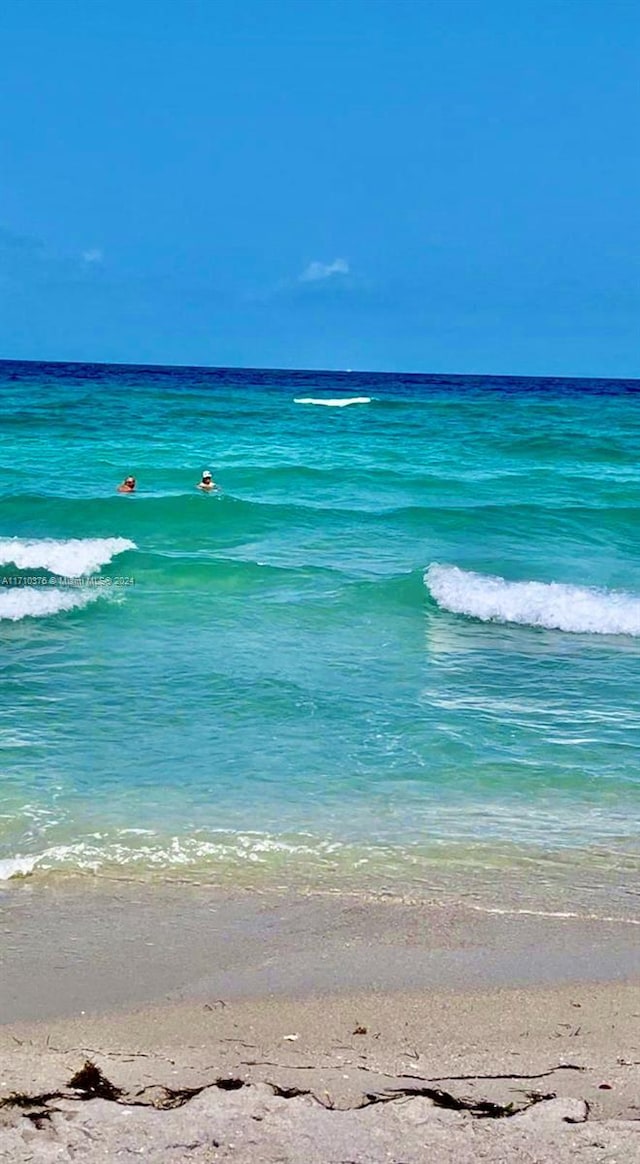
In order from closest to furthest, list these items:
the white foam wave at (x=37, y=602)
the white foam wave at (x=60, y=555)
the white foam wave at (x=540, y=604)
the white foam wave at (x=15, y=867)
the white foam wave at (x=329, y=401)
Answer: the white foam wave at (x=15, y=867) < the white foam wave at (x=37, y=602) < the white foam wave at (x=540, y=604) < the white foam wave at (x=60, y=555) < the white foam wave at (x=329, y=401)

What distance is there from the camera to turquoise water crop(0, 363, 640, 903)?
5523 mm

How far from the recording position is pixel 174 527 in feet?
52.7

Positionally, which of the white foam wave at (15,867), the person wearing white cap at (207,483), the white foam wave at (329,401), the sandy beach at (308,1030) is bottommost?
the sandy beach at (308,1030)

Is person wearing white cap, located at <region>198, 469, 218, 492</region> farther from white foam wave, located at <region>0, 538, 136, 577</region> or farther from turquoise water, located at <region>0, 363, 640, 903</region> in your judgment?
white foam wave, located at <region>0, 538, 136, 577</region>

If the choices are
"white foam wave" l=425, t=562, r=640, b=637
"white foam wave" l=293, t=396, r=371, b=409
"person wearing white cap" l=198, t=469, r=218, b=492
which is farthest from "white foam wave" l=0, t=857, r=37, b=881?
"white foam wave" l=293, t=396, r=371, b=409

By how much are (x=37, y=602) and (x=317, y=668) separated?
136 inches

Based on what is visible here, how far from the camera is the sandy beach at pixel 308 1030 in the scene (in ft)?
10.2

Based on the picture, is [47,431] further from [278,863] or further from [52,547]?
[278,863]

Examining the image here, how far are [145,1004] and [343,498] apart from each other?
49.2 ft

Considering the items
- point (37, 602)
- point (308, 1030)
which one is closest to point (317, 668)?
point (37, 602)

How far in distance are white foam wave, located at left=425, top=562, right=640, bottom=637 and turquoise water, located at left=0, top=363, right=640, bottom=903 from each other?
0.13 feet

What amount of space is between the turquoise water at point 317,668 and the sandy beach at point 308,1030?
1.73 feet

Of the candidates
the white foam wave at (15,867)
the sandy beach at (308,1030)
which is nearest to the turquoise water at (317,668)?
the white foam wave at (15,867)

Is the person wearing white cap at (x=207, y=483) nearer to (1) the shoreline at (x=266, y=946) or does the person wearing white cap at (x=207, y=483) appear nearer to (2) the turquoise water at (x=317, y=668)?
(2) the turquoise water at (x=317, y=668)
